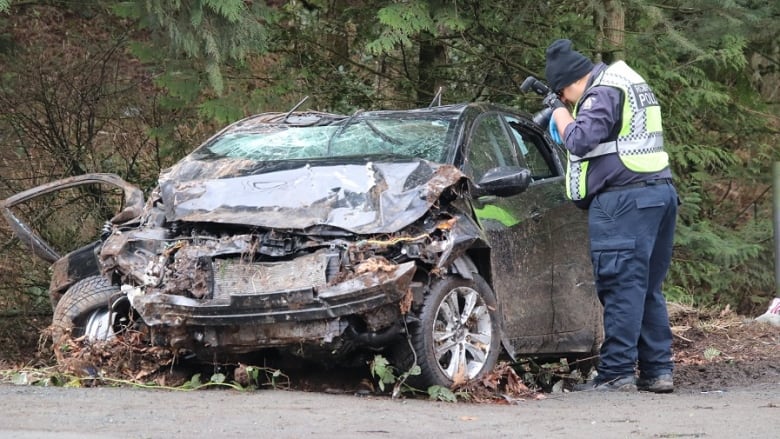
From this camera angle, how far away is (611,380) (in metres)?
7.29

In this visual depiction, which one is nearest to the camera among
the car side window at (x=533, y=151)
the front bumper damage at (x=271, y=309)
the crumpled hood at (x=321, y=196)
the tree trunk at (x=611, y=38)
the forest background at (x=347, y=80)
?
the front bumper damage at (x=271, y=309)

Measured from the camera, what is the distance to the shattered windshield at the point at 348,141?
7195 millimetres

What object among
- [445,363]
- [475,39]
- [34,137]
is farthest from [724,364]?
[34,137]

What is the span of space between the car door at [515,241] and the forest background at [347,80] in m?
2.72

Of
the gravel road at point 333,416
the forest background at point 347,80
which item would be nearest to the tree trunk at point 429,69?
the forest background at point 347,80

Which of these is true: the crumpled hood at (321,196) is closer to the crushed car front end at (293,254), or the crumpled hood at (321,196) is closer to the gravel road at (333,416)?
the crushed car front end at (293,254)

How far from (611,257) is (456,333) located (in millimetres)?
1275

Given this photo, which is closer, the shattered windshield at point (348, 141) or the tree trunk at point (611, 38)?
the shattered windshield at point (348, 141)

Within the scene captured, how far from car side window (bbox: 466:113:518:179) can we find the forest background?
251 cm

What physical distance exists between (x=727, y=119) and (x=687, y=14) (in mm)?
3399

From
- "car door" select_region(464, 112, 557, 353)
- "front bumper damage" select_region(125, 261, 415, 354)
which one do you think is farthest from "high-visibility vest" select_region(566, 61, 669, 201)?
"front bumper damage" select_region(125, 261, 415, 354)

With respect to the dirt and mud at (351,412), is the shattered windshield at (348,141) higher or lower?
higher

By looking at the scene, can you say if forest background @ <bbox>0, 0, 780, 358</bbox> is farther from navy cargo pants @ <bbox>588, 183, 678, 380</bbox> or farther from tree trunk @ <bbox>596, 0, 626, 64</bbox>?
navy cargo pants @ <bbox>588, 183, 678, 380</bbox>

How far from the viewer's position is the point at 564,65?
7.29m
